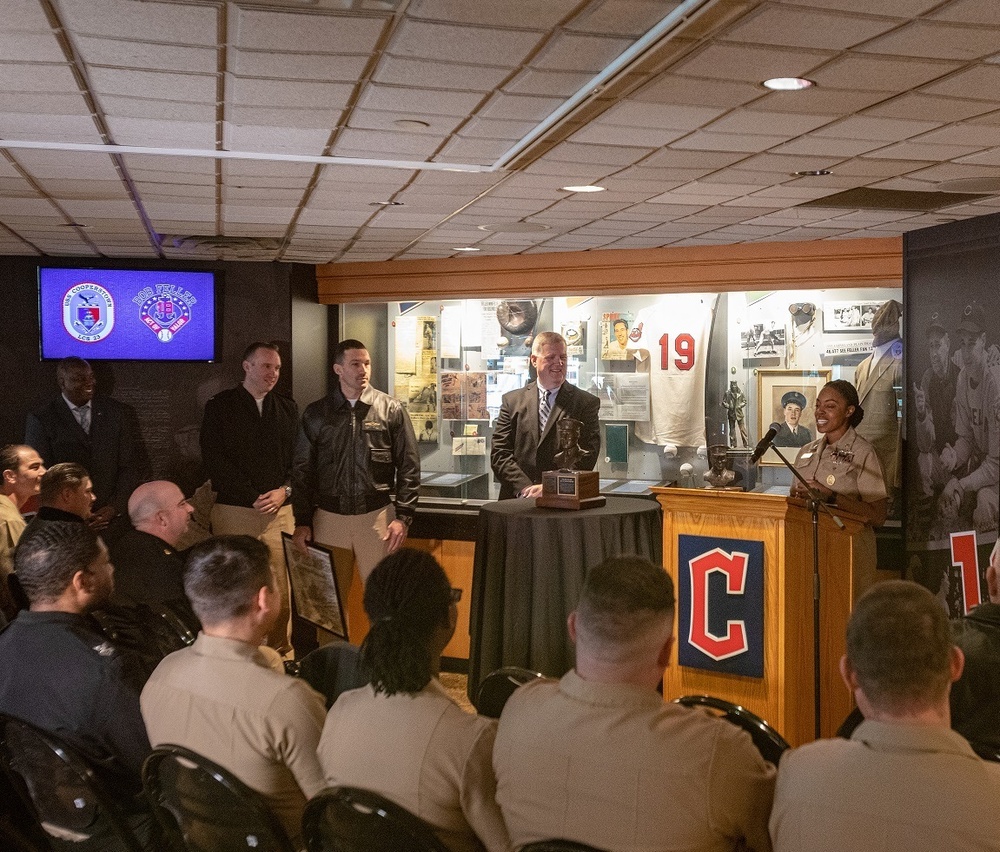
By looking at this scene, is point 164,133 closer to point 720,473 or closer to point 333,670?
point 333,670

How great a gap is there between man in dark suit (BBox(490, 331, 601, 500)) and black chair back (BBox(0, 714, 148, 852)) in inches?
136

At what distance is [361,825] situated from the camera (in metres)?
1.91

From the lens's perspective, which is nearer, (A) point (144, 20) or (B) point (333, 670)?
(A) point (144, 20)

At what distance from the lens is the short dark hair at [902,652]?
1733mm

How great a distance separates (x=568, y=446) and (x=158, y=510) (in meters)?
1.94

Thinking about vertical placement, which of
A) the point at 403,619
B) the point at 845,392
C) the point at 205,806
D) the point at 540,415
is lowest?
the point at 205,806

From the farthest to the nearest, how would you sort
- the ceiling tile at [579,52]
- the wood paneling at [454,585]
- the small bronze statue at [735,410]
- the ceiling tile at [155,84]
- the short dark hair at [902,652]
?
the small bronze statue at [735,410]
the wood paneling at [454,585]
the ceiling tile at [155,84]
the ceiling tile at [579,52]
the short dark hair at [902,652]

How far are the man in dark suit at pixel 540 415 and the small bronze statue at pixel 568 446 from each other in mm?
847

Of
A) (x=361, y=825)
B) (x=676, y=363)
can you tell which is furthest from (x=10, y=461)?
(x=676, y=363)

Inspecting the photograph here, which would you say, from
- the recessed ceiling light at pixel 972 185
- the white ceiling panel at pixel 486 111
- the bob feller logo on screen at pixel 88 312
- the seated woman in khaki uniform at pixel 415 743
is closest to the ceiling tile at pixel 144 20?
the white ceiling panel at pixel 486 111

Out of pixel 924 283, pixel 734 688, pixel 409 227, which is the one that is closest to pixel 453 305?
pixel 409 227

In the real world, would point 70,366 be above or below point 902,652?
above

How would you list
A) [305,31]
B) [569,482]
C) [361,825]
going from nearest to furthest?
[361,825] → [305,31] → [569,482]

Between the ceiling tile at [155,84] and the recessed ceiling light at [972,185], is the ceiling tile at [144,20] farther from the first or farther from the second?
the recessed ceiling light at [972,185]
